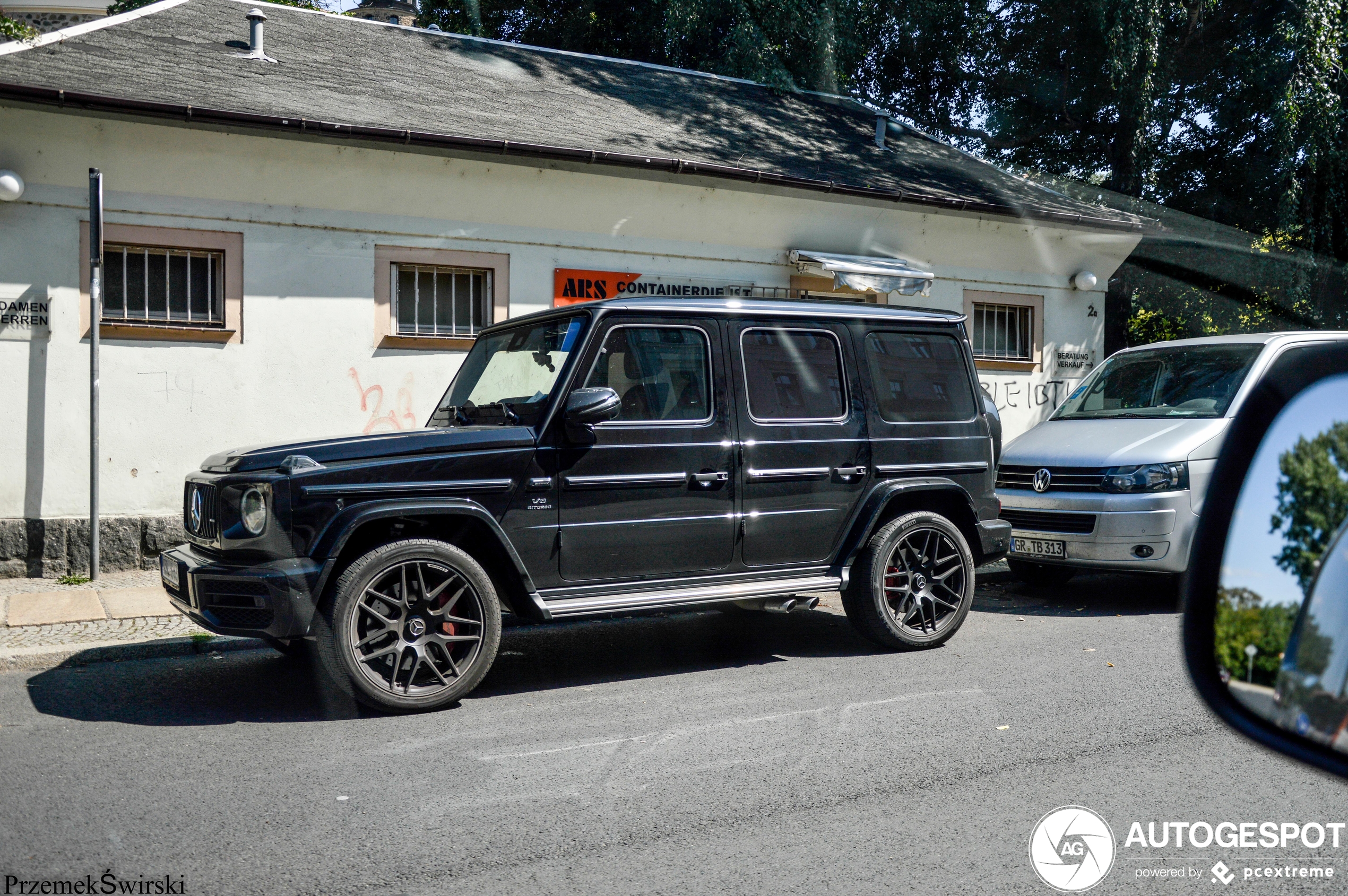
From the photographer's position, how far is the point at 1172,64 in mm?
17984

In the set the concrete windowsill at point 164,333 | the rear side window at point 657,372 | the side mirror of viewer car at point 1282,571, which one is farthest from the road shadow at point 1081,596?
the concrete windowsill at point 164,333

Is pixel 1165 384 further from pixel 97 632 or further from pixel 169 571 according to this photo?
pixel 97 632

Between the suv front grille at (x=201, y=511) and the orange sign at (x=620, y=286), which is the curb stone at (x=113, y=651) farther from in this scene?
the orange sign at (x=620, y=286)

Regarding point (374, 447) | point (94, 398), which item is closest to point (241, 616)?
point (374, 447)

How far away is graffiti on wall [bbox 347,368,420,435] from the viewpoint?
10320 mm

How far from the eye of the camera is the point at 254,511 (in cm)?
501

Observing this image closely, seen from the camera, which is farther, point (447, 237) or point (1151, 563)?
point (447, 237)

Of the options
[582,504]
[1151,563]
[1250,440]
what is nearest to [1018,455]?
[1151,563]

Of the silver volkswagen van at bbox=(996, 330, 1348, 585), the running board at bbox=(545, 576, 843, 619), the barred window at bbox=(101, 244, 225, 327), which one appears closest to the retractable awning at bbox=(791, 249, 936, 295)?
the silver volkswagen van at bbox=(996, 330, 1348, 585)

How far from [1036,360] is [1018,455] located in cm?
632

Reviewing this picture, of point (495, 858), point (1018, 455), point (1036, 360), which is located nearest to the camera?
point (495, 858)

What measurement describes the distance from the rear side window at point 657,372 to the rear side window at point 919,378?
1.18 m

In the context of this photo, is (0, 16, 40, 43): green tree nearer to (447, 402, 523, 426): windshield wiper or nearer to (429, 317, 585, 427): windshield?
(429, 317, 585, 427): windshield

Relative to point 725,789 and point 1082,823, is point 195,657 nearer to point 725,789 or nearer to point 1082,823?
point 725,789
